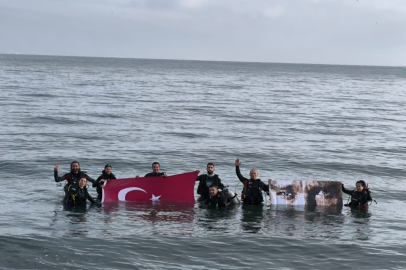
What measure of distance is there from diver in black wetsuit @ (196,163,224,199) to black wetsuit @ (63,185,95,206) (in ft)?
13.6

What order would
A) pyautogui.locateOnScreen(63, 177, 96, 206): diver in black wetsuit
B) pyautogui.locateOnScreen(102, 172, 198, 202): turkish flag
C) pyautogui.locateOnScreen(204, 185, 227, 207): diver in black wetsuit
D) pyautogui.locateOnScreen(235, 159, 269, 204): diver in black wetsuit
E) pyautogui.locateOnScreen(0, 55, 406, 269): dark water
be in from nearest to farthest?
pyautogui.locateOnScreen(0, 55, 406, 269): dark water
pyautogui.locateOnScreen(63, 177, 96, 206): diver in black wetsuit
pyautogui.locateOnScreen(204, 185, 227, 207): diver in black wetsuit
pyautogui.locateOnScreen(235, 159, 269, 204): diver in black wetsuit
pyautogui.locateOnScreen(102, 172, 198, 202): turkish flag

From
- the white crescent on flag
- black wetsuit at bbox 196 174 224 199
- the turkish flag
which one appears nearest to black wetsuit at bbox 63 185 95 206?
the turkish flag

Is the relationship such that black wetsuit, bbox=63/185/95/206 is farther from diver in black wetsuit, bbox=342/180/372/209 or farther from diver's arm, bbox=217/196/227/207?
diver in black wetsuit, bbox=342/180/372/209

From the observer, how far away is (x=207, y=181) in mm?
19906

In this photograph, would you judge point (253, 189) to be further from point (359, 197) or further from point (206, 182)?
point (359, 197)

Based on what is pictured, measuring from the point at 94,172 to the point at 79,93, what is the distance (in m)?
47.7

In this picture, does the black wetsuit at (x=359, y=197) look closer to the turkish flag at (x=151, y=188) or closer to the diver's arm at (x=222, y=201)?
the diver's arm at (x=222, y=201)

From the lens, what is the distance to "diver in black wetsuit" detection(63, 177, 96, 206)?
18.9 meters

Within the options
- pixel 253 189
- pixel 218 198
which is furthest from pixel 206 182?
pixel 253 189

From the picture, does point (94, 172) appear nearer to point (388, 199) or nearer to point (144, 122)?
point (388, 199)

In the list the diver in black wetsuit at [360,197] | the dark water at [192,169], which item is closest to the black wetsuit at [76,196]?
the dark water at [192,169]

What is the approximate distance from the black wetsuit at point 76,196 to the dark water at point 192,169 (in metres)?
0.45

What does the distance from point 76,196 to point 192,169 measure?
31.7 feet

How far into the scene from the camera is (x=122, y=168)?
2705cm
